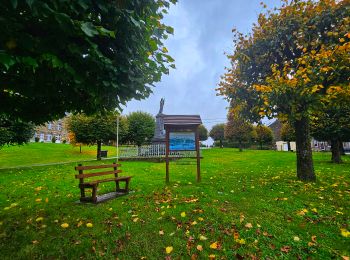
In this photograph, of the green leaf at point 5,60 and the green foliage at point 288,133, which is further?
the green foliage at point 288,133

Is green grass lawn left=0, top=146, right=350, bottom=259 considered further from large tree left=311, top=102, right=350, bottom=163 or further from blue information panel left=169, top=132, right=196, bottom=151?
large tree left=311, top=102, right=350, bottom=163

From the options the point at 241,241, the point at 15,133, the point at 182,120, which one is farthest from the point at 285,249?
the point at 15,133

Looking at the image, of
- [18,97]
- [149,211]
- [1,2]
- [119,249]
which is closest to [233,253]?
[119,249]

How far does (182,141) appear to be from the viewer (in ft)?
33.0

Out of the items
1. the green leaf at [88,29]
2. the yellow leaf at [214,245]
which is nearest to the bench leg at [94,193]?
the yellow leaf at [214,245]

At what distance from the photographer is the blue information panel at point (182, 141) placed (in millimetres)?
10009

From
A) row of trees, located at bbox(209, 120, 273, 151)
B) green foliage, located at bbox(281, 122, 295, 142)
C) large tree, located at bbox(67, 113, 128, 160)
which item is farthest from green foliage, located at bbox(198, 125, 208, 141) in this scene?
large tree, located at bbox(67, 113, 128, 160)

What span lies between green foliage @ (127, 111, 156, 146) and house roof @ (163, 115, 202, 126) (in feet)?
75.5

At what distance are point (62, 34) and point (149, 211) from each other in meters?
4.33

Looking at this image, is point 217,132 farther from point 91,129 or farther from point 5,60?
point 5,60

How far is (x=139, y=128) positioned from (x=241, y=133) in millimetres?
19914

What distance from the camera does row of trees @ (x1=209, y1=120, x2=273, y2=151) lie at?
42.5 m

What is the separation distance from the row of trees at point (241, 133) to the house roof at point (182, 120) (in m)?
14.6

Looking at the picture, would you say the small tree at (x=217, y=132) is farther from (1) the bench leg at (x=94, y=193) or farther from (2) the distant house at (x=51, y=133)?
(1) the bench leg at (x=94, y=193)
